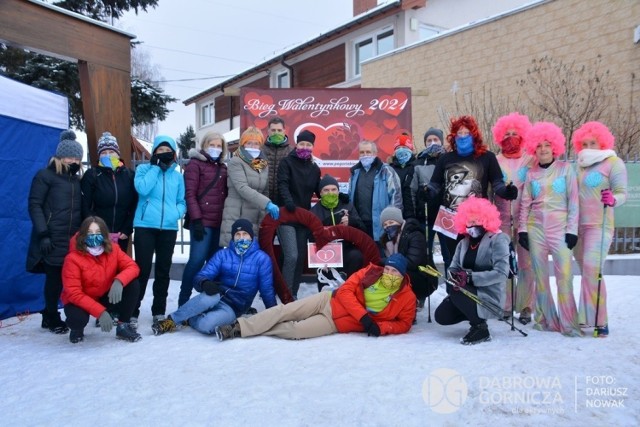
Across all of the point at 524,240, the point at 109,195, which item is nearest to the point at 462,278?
the point at 524,240

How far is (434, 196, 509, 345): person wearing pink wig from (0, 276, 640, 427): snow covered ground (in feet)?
0.68

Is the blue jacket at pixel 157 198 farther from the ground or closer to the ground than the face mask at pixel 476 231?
farther from the ground

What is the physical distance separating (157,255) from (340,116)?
357 centimetres

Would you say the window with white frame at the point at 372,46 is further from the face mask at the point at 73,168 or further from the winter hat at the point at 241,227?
the face mask at the point at 73,168

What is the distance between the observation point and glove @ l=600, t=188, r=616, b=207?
14.5ft

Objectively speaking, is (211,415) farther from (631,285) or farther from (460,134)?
(631,285)

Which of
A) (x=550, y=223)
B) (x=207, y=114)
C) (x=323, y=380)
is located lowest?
(x=323, y=380)

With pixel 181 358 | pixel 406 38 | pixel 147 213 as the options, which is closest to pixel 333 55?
pixel 406 38

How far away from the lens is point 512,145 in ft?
17.0

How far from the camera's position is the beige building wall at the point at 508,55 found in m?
10.8

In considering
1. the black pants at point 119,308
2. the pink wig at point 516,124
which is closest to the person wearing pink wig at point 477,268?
the pink wig at point 516,124

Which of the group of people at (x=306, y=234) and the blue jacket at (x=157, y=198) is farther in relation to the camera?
the blue jacket at (x=157, y=198)

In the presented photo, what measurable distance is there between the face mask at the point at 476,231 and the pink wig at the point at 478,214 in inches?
1.6

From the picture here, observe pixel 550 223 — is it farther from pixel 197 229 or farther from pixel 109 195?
pixel 109 195
